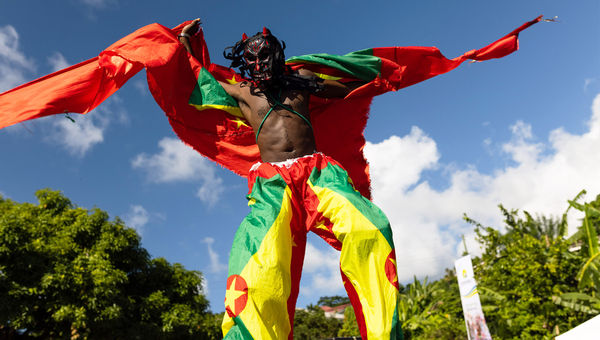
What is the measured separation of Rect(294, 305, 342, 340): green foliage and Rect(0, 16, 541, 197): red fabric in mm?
30042

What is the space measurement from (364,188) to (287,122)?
38.7 inches

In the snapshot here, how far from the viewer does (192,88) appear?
2.92 meters

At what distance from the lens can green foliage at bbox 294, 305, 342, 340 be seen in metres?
31.3

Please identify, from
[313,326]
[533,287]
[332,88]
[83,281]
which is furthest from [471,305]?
[313,326]

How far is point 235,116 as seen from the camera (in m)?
3.02

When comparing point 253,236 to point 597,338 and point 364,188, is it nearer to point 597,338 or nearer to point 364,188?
point 364,188

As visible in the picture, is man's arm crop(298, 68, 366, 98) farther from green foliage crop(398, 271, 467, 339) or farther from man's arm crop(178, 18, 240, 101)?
green foliage crop(398, 271, 467, 339)

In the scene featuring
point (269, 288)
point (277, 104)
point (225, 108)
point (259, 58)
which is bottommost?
point (269, 288)

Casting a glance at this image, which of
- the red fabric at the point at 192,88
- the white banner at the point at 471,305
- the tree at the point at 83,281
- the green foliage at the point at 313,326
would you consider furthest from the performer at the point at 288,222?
the green foliage at the point at 313,326

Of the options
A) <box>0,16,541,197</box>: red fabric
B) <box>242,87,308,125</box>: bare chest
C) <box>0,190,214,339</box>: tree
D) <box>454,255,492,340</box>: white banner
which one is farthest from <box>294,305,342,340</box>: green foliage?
<box>242,87,308,125</box>: bare chest

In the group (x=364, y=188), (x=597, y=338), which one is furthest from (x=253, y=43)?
(x=597, y=338)

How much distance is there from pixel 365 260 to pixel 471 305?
34.9 feet

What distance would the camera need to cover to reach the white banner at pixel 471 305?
35.5 feet

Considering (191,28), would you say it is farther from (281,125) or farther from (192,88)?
(281,125)
